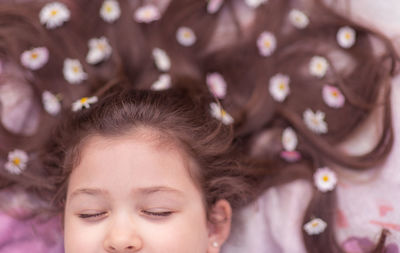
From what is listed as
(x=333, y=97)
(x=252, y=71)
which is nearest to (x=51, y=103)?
(x=252, y=71)

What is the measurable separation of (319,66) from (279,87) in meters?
0.13

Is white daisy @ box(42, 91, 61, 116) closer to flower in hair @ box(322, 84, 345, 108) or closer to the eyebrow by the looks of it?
the eyebrow

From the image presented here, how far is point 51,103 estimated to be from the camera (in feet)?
4.99

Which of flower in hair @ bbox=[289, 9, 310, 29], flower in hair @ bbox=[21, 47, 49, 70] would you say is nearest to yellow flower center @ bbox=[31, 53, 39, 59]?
flower in hair @ bbox=[21, 47, 49, 70]

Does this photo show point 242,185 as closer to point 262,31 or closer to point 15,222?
point 262,31

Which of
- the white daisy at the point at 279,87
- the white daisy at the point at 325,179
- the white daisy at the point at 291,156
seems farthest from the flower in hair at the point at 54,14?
the white daisy at the point at 325,179

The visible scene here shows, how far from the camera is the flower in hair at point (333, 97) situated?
4.86 ft

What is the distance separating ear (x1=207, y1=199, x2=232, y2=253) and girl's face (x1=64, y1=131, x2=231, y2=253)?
0.11 m

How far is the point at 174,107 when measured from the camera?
1338mm

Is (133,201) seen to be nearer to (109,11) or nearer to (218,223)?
(218,223)

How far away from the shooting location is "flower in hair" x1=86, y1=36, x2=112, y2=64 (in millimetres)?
1522

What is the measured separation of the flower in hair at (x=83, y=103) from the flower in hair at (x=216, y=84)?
1.07 feet

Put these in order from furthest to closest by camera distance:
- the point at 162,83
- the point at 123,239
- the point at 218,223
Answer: the point at 162,83 < the point at 218,223 < the point at 123,239

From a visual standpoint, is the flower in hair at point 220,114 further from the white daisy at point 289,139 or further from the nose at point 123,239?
the nose at point 123,239
